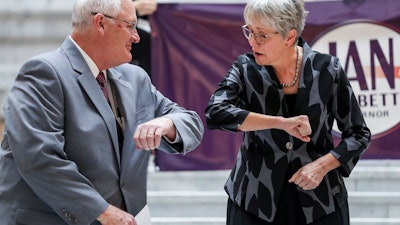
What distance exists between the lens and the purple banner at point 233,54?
14.3 ft

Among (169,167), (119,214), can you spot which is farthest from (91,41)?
(169,167)

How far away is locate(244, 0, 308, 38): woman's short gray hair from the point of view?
2568mm

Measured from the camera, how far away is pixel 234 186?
8.98 feet

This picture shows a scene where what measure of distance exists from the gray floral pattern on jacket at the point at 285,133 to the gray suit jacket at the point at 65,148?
1.22 ft

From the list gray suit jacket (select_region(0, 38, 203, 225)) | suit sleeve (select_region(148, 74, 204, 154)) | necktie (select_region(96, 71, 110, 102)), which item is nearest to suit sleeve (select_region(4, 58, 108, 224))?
gray suit jacket (select_region(0, 38, 203, 225))

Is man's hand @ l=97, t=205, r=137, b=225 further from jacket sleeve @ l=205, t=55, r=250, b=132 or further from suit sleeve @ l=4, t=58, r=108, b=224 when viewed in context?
jacket sleeve @ l=205, t=55, r=250, b=132

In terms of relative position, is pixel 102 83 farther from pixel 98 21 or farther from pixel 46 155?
Result: pixel 46 155

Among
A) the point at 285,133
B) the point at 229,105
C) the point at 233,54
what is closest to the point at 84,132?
the point at 229,105

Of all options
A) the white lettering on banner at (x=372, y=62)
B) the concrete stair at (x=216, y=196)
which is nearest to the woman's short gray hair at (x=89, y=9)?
the white lettering on banner at (x=372, y=62)

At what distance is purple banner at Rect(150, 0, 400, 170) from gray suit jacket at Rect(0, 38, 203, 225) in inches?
84.9

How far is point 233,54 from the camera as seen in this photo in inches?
178

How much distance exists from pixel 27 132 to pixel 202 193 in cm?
277

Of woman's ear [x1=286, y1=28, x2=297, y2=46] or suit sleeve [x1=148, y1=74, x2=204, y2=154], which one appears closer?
suit sleeve [x1=148, y1=74, x2=204, y2=154]

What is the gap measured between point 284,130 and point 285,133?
76mm
